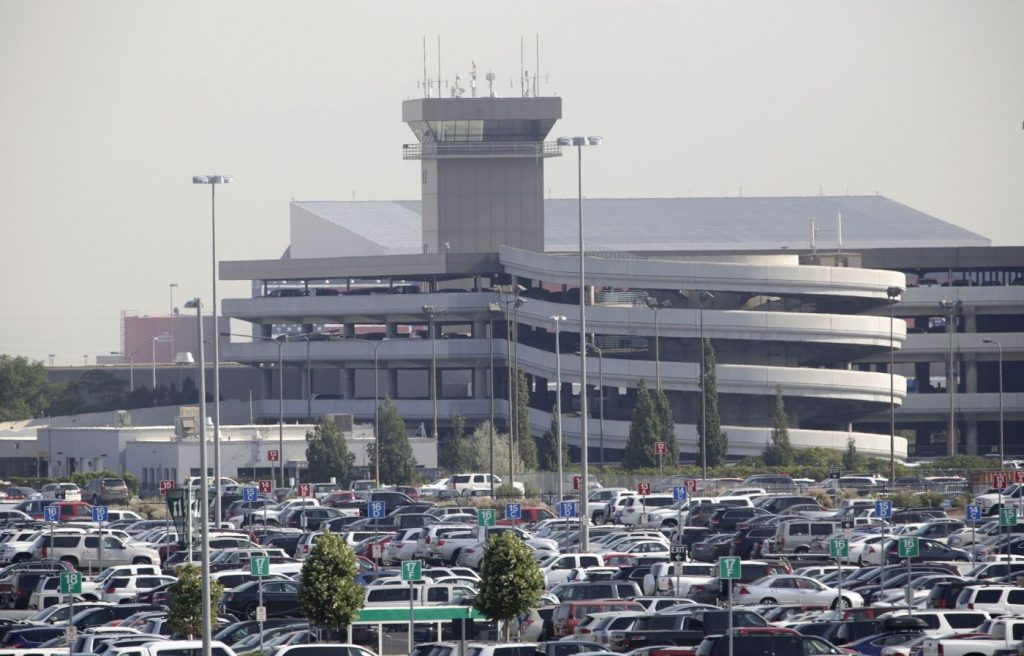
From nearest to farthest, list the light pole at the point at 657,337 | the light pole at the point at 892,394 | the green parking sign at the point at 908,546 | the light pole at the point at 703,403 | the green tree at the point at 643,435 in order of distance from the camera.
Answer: the green parking sign at the point at 908,546 < the light pole at the point at 892,394 < the light pole at the point at 703,403 < the green tree at the point at 643,435 < the light pole at the point at 657,337

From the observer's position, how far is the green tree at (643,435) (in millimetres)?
101688

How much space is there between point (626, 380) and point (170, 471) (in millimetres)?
29275

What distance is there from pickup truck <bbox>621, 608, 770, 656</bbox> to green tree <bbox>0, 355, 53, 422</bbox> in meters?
143

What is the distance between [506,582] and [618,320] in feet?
260

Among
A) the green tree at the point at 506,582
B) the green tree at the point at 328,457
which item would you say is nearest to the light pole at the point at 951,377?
the green tree at the point at 328,457

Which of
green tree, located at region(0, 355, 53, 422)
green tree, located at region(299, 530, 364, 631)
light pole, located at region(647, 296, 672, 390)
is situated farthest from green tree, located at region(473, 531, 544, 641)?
green tree, located at region(0, 355, 53, 422)

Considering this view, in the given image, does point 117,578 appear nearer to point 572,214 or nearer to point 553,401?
point 553,401

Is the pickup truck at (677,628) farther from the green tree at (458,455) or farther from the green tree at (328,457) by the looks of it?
the green tree at (458,455)

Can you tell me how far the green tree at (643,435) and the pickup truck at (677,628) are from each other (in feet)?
205

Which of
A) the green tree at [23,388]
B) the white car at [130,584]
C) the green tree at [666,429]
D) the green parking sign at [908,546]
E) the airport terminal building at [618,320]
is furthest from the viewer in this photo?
the green tree at [23,388]

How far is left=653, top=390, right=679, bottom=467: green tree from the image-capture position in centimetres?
10269

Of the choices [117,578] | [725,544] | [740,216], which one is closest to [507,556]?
[117,578]

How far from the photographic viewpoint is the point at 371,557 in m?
59.8

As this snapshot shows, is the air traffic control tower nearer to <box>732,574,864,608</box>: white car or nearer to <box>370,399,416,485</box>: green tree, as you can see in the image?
<box>370,399,416,485</box>: green tree
